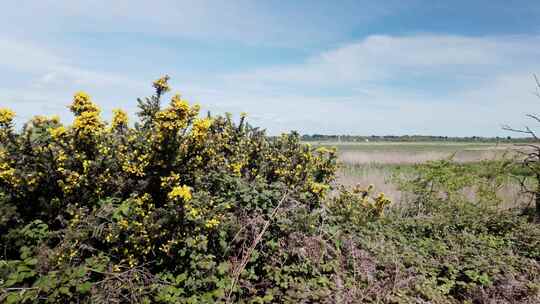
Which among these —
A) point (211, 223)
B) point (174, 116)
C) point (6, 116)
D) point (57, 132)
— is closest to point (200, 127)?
point (174, 116)

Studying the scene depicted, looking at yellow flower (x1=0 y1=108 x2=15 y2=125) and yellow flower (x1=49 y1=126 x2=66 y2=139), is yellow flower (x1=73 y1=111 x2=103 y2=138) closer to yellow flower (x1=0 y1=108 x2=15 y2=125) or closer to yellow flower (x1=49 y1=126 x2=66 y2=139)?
yellow flower (x1=49 y1=126 x2=66 y2=139)

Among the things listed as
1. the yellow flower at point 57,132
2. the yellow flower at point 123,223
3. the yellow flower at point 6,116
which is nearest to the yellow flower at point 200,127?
the yellow flower at point 123,223

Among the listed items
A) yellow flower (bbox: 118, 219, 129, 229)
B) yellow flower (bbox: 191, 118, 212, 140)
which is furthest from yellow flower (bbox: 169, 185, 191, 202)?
yellow flower (bbox: 191, 118, 212, 140)

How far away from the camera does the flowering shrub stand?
2.74 metres

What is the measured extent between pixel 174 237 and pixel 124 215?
515 mm

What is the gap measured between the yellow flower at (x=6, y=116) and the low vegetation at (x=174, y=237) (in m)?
0.01

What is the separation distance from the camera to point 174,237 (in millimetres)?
2984

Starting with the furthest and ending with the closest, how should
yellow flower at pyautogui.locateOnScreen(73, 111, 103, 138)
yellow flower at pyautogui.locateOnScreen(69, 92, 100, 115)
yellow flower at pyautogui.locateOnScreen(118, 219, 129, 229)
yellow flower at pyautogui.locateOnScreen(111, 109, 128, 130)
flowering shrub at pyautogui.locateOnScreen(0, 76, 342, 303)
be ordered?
yellow flower at pyautogui.locateOnScreen(111, 109, 128, 130) < yellow flower at pyautogui.locateOnScreen(69, 92, 100, 115) < yellow flower at pyautogui.locateOnScreen(73, 111, 103, 138) < yellow flower at pyautogui.locateOnScreen(118, 219, 129, 229) < flowering shrub at pyautogui.locateOnScreen(0, 76, 342, 303)

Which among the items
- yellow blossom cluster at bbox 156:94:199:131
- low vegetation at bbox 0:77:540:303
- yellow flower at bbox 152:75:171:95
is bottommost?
low vegetation at bbox 0:77:540:303

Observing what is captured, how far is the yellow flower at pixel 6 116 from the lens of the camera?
308 centimetres

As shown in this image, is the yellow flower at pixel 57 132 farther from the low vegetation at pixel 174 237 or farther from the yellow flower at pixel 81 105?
the yellow flower at pixel 81 105

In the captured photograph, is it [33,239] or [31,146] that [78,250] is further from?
[31,146]

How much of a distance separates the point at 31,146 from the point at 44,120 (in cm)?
55

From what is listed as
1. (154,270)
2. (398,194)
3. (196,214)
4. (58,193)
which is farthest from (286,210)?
(398,194)
